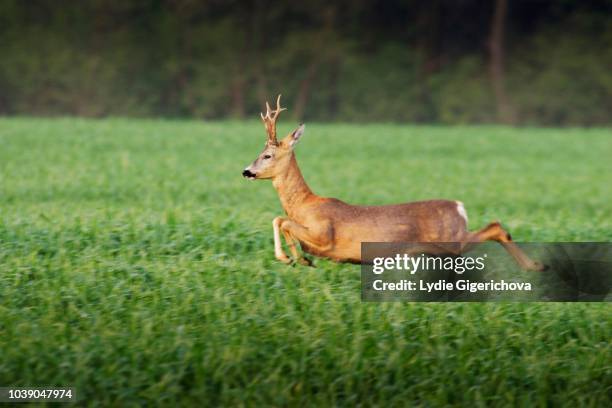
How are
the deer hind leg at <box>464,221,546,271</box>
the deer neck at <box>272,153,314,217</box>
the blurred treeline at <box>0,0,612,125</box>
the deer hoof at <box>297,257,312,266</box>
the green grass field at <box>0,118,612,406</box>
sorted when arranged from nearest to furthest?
the green grass field at <box>0,118,612,406</box>, the deer hind leg at <box>464,221,546,271</box>, the deer neck at <box>272,153,314,217</box>, the deer hoof at <box>297,257,312,266</box>, the blurred treeline at <box>0,0,612,125</box>

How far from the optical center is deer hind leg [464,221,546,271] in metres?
8.38

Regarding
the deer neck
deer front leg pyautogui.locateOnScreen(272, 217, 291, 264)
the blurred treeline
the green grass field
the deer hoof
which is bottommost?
the green grass field

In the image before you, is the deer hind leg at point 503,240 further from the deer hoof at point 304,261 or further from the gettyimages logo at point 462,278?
the deer hoof at point 304,261

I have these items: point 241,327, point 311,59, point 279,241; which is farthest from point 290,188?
point 311,59

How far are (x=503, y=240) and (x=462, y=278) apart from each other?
1.39 feet

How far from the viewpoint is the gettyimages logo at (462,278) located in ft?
27.7

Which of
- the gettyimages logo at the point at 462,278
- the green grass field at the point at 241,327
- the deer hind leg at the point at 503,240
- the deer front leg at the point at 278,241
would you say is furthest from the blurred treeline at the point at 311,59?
the deer front leg at the point at 278,241

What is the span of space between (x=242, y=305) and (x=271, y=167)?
3.89 feet

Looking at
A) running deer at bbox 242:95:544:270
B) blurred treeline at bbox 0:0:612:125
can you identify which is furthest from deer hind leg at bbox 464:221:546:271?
blurred treeline at bbox 0:0:612:125

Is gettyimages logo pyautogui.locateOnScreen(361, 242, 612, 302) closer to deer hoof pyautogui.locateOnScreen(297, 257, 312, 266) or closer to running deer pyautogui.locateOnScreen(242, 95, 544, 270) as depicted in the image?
running deer pyautogui.locateOnScreen(242, 95, 544, 270)

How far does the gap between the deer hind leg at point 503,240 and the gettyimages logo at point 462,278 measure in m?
0.12

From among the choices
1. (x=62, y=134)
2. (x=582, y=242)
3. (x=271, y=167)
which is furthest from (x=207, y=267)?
(x=62, y=134)

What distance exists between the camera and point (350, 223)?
8.49 meters

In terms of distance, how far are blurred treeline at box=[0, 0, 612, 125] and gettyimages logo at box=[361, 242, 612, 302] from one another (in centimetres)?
3485
